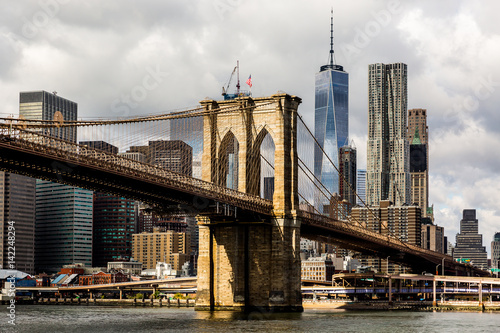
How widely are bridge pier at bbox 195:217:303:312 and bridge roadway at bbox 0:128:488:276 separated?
216cm

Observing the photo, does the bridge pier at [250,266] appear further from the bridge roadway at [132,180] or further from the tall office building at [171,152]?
the tall office building at [171,152]

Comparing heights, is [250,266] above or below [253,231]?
below

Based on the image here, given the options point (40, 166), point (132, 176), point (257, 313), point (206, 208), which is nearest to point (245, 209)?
point (206, 208)

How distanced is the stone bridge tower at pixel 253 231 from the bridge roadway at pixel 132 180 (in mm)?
1574

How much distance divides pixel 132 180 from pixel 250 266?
71.5ft

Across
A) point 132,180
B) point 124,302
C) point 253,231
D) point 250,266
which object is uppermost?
point 132,180

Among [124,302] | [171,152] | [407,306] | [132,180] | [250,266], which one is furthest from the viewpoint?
[124,302]

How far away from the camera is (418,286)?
15338 centimetres

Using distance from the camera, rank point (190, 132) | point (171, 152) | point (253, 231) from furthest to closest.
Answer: point (171, 152)
point (190, 132)
point (253, 231)

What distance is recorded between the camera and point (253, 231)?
83.6 meters

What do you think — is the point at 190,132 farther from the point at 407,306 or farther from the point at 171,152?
the point at 407,306

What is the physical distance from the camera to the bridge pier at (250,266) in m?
81.6

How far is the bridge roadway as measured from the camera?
5581cm

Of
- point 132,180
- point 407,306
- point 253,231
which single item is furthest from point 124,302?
point 132,180
